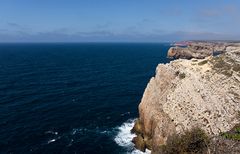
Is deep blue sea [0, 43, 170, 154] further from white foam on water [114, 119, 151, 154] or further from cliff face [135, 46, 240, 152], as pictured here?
cliff face [135, 46, 240, 152]

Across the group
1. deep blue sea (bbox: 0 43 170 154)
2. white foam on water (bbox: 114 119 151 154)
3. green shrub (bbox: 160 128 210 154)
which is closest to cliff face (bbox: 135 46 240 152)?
white foam on water (bbox: 114 119 151 154)

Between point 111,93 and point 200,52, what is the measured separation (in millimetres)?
105869

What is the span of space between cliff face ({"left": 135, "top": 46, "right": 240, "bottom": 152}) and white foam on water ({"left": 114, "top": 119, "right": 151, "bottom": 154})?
2.78 m

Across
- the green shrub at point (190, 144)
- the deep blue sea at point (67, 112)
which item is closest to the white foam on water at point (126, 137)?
the deep blue sea at point (67, 112)

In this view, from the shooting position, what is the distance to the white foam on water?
162 ft

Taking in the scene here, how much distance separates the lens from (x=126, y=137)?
54.6 meters

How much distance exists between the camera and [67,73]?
384ft

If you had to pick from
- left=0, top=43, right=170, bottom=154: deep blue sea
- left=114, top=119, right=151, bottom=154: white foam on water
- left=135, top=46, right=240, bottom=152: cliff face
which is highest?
left=135, top=46, right=240, bottom=152: cliff face

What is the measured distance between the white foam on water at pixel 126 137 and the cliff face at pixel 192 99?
2780 millimetres

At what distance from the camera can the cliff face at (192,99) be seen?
4150cm

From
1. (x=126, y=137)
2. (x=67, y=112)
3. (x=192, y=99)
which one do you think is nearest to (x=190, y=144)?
(x=192, y=99)

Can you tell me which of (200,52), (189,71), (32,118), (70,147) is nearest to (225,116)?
(189,71)

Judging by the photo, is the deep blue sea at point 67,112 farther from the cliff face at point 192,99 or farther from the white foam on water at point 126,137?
the cliff face at point 192,99

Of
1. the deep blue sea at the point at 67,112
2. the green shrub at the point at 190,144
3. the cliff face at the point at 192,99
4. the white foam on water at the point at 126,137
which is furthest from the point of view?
the deep blue sea at the point at 67,112
